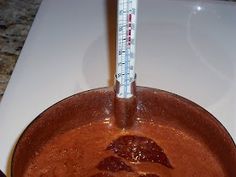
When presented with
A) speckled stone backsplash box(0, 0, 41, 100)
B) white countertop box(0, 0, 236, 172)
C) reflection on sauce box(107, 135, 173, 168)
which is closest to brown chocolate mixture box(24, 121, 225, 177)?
reflection on sauce box(107, 135, 173, 168)

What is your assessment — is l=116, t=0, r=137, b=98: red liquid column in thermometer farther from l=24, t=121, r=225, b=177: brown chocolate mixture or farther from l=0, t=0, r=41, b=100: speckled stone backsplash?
l=0, t=0, r=41, b=100: speckled stone backsplash

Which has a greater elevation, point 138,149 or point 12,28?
point 12,28

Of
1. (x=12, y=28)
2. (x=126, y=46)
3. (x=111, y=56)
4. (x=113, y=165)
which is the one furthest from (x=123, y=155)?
(x=12, y=28)

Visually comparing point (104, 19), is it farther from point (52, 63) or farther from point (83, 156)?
point (83, 156)

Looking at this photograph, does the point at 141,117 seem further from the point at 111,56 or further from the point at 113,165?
the point at 111,56

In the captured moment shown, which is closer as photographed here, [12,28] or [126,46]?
[126,46]

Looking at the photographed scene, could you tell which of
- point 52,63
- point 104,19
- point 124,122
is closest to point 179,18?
point 104,19
